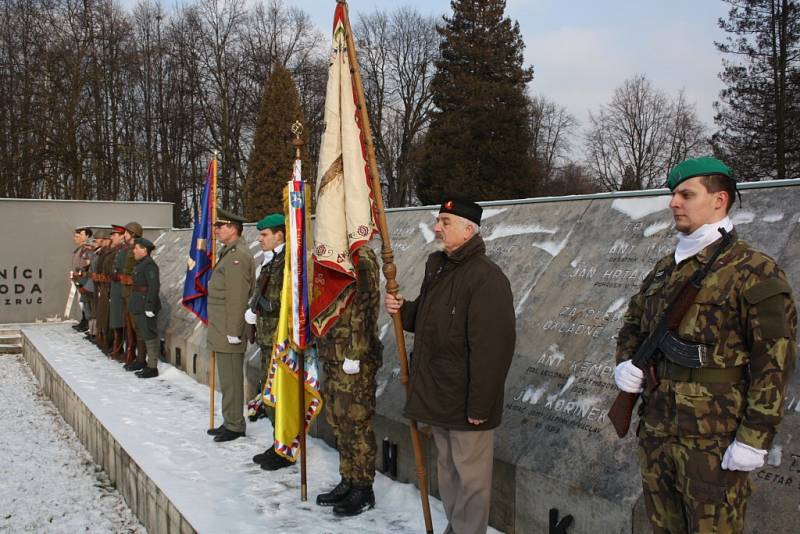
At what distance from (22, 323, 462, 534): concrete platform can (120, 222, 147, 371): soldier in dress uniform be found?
2.17 feet

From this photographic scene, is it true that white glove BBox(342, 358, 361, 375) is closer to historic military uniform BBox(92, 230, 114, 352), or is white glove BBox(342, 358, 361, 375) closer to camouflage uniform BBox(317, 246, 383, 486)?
camouflage uniform BBox(317, 246, 383, 486)

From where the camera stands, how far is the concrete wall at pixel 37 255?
1477cm

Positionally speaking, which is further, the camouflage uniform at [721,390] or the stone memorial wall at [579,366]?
→ the stone memorial wall at [579,366]

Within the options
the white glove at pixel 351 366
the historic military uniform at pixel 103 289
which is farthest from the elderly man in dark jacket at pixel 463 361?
the historic military uniform at pixel 103 289

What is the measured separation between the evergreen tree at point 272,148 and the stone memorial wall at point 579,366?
72.7 ft

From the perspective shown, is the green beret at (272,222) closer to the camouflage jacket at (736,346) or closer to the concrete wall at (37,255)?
the camouflage jacket at (736,346)

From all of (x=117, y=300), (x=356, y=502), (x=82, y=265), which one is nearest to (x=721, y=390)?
(x=356, y=502)

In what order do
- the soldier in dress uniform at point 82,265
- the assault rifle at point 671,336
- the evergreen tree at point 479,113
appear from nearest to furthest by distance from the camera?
the assault rifle at point 671,336
the soldier in dress uniform at point 82,265
the evergreen tree at point 479,113

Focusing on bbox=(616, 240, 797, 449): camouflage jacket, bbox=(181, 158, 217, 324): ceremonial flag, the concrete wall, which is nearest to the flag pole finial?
bbox=(181, 158, 217, 324): ceremonial flag

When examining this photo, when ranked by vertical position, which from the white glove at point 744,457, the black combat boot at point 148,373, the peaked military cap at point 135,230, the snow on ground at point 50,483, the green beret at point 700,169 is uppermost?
the green beret at point 700,169

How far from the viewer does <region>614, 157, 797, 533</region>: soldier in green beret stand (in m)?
2.25

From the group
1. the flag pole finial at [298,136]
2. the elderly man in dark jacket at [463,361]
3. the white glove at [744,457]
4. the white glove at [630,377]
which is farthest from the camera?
the flag pole finial at [298,136]

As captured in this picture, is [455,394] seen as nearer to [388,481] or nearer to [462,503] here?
[462,503]

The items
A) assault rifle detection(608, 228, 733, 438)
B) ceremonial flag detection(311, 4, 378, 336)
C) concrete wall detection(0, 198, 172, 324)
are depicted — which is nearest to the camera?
assault rifle detection(608, 228, 733, 438)
